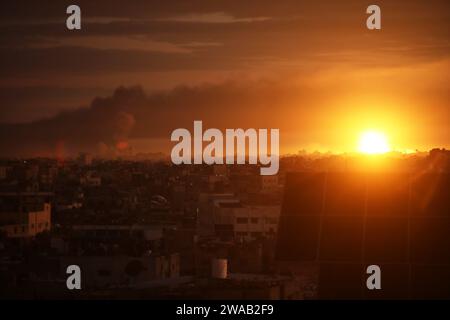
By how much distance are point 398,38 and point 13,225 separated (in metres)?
6.08

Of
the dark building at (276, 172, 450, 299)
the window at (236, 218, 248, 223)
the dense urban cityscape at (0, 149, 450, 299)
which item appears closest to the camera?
the dark building at (276, 172, 450, 299)

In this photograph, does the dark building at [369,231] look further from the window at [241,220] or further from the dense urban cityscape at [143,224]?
the window at [241,220]

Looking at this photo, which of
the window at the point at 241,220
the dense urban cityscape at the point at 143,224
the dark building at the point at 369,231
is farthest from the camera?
the window at the point at 241,220

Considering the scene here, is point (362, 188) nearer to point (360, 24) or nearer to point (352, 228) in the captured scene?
point (352, 228)

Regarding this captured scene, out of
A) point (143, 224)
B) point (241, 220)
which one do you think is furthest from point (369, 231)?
point (143, 224)

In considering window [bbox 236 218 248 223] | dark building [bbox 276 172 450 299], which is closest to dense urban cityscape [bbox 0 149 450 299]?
window [bbox 236 218 248 223]

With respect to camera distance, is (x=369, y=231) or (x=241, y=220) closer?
(x=369, y=231)

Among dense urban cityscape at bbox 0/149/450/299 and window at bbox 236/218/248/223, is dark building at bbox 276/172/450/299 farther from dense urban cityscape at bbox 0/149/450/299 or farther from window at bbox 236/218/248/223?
window at bbox 236/218/248/223

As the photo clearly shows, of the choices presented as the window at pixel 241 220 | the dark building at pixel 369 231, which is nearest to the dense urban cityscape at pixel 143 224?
the window at pixel 241 220

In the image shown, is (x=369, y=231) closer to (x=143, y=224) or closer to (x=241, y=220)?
(x=241, y=220)

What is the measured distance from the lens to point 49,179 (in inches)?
504

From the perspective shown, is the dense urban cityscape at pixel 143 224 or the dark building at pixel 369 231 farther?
the dense urban cityscape at pixel 143 224

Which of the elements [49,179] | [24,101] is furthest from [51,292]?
[49,179]

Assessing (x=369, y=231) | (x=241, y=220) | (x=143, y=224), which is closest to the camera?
(x=369, y=231)
